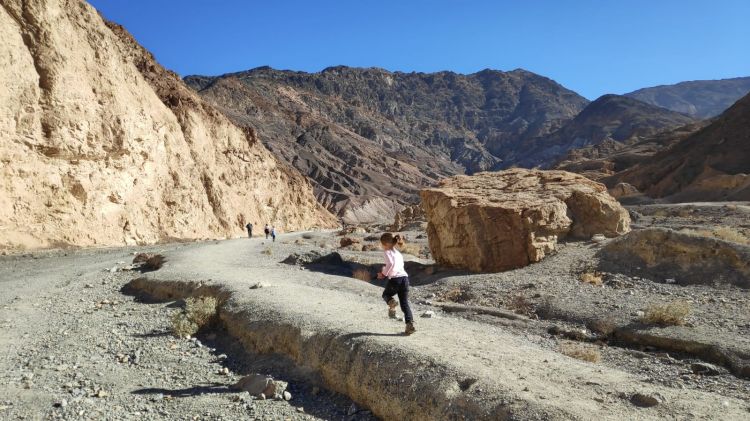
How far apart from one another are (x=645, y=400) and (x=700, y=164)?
5990 cm

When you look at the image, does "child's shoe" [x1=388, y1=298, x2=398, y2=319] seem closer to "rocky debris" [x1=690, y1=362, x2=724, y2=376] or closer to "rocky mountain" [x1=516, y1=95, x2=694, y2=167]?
"rocky debris" [x1=690, y1=362, x2=724, y2=376]

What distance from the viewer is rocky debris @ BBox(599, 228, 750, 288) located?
427 inches

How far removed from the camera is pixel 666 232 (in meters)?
12.3

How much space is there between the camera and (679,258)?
38.9 ft

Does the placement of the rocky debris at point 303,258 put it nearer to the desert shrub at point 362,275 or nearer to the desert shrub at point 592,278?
the desert shrub at point 362,275

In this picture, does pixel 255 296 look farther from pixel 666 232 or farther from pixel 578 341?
pixel 666 232

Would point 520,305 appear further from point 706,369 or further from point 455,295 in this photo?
point 706,369

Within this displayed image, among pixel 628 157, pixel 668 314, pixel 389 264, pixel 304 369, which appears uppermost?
pixel 628 157

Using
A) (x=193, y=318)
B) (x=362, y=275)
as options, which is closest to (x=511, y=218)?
(x=362, y=275)

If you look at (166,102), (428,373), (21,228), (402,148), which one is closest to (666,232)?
(428,373)

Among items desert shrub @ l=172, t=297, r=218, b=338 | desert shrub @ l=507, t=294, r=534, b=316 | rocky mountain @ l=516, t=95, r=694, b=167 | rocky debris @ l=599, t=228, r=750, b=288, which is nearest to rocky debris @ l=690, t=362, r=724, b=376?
desert shrub @ l=507, t=294, r=534, b=316

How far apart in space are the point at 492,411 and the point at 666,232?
33.6 feet

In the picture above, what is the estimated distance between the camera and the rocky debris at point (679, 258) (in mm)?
10836

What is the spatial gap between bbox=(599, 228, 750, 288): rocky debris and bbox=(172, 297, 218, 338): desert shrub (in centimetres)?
964
